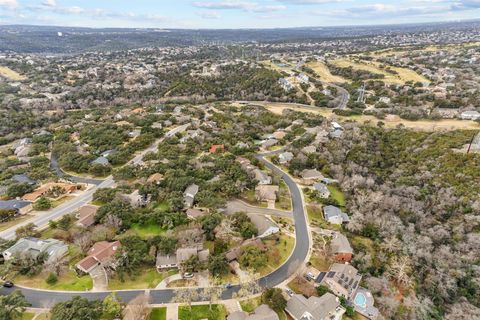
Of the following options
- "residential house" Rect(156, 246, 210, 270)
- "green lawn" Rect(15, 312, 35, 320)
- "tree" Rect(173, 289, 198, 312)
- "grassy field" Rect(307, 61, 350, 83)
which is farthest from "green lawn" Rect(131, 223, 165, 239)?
"grassy field" Rect(307, 61, 350, 83)

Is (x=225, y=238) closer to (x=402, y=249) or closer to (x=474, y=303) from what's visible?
(x=402, y=249)

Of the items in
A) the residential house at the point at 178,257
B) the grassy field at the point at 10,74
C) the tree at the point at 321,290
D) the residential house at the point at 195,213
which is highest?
the grassy field at the point at 10,74

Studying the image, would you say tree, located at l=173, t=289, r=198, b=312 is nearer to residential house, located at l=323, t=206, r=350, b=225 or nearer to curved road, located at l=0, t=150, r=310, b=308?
curved road, located at l=0, t=150, r=310, b=308

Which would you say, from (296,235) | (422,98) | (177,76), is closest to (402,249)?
(296,235)

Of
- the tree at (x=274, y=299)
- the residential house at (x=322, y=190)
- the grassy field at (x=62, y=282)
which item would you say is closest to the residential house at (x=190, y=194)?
the grassy field at (x=62, y=282)

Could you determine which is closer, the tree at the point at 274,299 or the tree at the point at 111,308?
the tree at the point at 111,308

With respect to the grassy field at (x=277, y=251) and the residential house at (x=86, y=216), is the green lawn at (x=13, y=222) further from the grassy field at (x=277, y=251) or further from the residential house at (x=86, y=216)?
the grassy field at (x=277, y=251)
